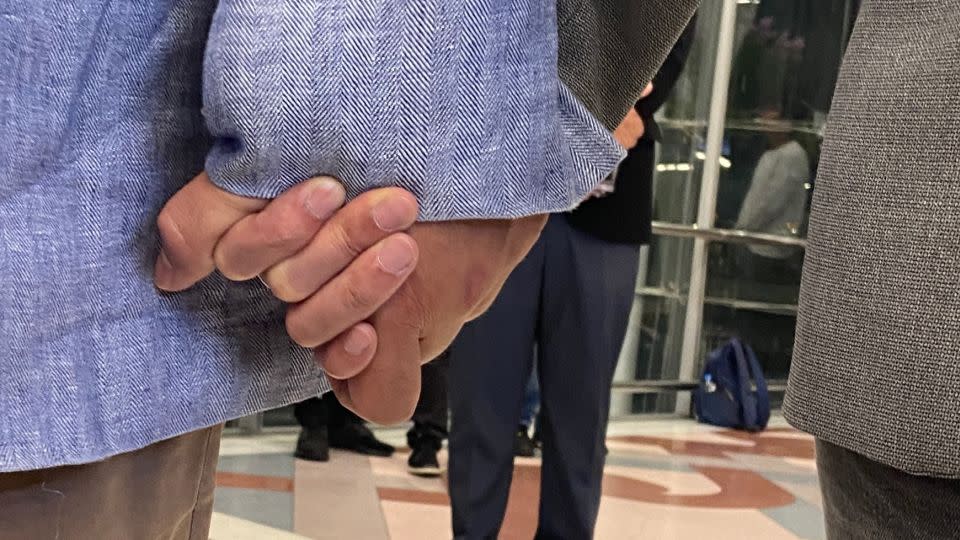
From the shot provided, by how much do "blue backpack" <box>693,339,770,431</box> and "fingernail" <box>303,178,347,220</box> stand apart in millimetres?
4219

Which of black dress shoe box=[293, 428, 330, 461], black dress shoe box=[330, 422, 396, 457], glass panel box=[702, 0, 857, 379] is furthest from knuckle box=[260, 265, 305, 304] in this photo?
glass panel box=[702, 0, 857, 379]

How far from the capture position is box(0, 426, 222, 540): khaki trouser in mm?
464

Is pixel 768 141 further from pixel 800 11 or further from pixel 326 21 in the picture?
pixel 326 21

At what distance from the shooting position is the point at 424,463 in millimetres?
3201

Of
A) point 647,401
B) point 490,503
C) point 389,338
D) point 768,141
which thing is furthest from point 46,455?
point 768,141

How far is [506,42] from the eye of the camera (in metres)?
0.44

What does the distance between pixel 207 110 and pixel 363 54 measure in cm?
7

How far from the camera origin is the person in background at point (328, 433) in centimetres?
328

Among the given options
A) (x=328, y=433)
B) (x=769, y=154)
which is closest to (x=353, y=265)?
(x=328, y=433)

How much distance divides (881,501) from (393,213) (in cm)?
34

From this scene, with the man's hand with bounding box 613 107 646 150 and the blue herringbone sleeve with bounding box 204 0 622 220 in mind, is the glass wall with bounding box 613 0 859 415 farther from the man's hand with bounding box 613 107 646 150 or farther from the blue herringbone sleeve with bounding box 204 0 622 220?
the blue herringbone sleeve with bounding box 204 0 622 220

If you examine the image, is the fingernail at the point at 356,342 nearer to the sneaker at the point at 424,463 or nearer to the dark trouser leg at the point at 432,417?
the dark trouser leg at the point at 432,417

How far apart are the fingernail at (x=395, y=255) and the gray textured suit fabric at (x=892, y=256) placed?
0.27m

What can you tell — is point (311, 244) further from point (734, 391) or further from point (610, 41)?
point (734, 391)
